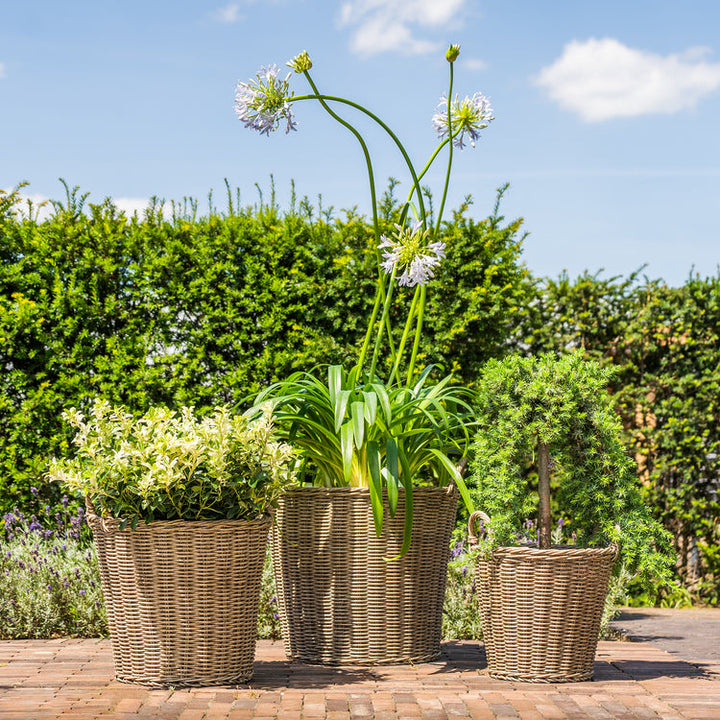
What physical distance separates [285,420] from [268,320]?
200cm

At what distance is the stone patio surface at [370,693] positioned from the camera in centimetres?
293

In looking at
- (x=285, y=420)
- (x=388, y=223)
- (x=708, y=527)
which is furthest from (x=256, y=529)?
(x=708, y=527)

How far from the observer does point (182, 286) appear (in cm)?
577

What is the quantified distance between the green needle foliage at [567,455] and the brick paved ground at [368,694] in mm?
530

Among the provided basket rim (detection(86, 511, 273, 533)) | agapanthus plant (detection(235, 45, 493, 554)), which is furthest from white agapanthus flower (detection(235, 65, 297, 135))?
basket rim (detection(86, 511, 273, 533))

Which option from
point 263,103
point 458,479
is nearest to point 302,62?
point 263,103

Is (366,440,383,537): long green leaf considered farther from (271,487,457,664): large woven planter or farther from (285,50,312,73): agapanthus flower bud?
(285,50,312,73): agapanthus flower bud

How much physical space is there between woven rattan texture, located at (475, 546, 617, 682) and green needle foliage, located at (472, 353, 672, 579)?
0.41 ft

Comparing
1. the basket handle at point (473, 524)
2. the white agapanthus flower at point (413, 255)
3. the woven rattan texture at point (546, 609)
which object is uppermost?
the white agapanthus flower at point (413, 255)

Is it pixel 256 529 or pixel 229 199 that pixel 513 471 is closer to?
pixel 256 529

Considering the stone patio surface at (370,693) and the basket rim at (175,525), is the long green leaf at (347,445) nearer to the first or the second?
the basket rim at (175,525)

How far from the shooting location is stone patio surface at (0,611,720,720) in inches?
115

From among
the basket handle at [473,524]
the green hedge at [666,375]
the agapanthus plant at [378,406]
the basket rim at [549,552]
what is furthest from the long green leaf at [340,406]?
the green hedge at [666,375]

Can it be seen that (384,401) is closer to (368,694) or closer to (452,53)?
(368,694)
